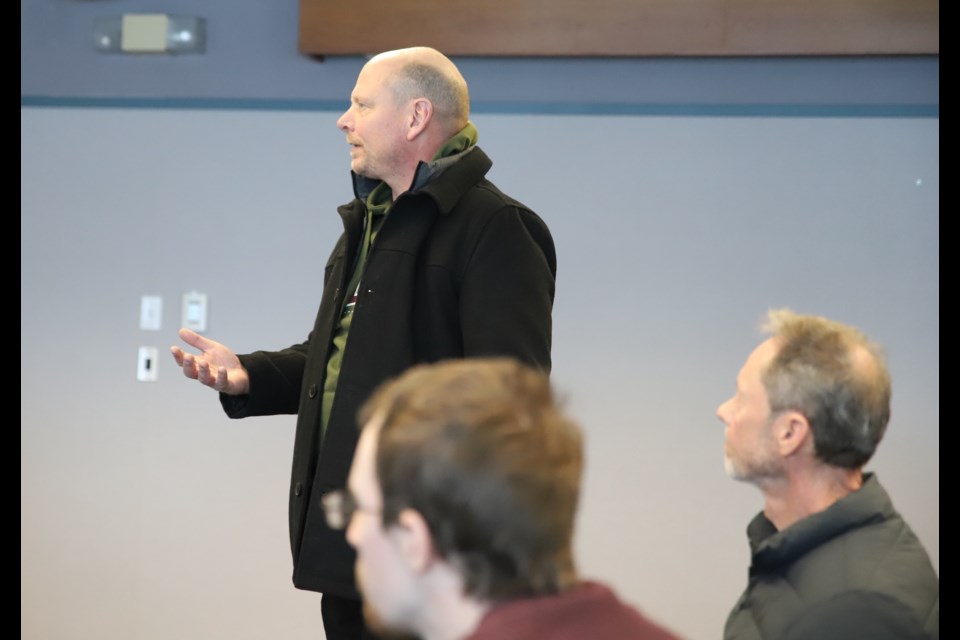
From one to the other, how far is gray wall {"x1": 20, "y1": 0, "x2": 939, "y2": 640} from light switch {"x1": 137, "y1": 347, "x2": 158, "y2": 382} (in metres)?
0.04

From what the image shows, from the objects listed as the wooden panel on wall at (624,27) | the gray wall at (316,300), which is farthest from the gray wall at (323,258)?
the wooden panel on wall at (624,27)

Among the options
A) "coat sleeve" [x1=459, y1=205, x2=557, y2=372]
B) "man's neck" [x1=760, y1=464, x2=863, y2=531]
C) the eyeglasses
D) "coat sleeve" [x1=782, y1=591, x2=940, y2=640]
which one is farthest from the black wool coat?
the eyeglasses

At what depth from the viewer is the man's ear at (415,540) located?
42.1 inches

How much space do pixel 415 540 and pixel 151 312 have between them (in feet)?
11.8

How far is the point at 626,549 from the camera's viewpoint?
420 centimetres

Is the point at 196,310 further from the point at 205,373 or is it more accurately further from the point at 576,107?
the point at 205,373

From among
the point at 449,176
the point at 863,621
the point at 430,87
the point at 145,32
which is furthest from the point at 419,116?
the point at 145,32

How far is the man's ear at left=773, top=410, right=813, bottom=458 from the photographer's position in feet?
5.97

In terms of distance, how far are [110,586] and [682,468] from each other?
2.17 metres

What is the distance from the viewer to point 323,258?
173 inches

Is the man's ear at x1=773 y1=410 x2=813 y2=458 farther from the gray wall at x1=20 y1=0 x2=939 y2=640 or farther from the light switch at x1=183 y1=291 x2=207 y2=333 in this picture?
the light switch at x1=183 y1=291 x2=207 y2=333

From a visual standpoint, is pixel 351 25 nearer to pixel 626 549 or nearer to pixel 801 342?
pixel 626 549

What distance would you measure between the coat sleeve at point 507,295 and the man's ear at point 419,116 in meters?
0.26

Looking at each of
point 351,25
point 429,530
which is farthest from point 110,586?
point 429,530
